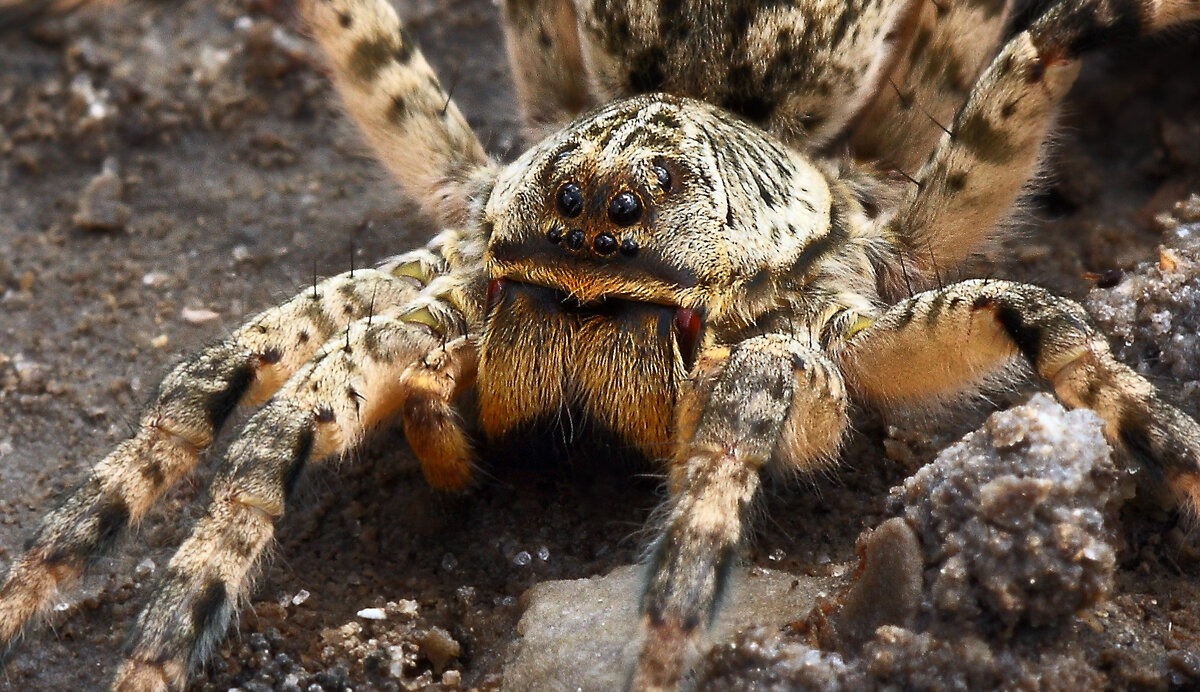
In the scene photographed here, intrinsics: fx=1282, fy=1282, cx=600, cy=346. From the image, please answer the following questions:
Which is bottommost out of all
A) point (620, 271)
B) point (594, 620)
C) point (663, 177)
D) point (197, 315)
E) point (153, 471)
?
point (197, 315)

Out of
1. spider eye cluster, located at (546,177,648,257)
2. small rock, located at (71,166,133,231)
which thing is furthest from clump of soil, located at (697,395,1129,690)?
small rock, located at (71,166,133,231)

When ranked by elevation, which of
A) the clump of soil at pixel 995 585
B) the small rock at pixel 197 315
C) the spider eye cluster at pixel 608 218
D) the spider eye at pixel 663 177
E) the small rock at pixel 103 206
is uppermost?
the spider eye at pixel 663 177

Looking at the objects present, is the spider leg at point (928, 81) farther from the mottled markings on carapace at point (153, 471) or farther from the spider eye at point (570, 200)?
the mottled markings on carapace at point (153, 471)

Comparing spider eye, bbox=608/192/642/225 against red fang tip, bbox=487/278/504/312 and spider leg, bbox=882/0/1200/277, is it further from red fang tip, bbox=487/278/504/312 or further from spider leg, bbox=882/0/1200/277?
spider leg, bbox=882/0/1200/277

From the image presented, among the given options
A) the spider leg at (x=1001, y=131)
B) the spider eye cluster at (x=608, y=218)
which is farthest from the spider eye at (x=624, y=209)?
the spider leg at (x=1001, y=131)

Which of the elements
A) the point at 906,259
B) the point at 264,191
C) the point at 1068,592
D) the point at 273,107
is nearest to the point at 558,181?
the point at 906,259

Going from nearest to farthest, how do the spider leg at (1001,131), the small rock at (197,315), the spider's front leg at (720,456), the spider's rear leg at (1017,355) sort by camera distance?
the spider's front leg at (720,456)
the spider's rear leg at (1017,355)
the spider leg at (1001,131)
the small rock at (197,315)

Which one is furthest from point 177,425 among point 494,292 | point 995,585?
point 995,585

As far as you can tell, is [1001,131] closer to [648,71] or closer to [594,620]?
[648,71]
